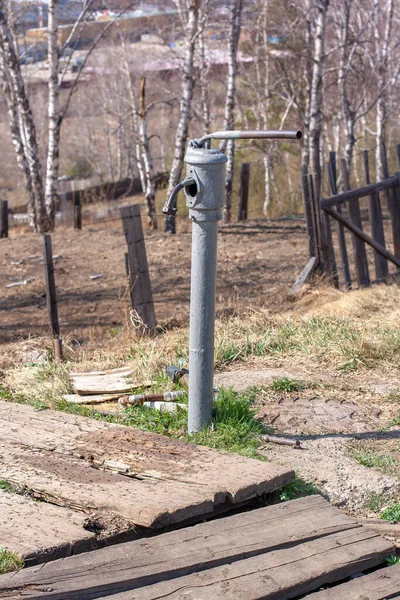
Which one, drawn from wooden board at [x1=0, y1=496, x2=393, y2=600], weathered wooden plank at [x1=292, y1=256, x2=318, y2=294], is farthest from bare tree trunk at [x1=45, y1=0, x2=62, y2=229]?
wooden board at [x1=0, y1=496, x2=393, y2=600]

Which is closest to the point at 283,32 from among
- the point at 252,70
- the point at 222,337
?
the point at 252,70

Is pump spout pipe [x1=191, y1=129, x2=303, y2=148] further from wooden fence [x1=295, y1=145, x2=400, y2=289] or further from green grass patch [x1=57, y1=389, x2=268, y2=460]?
wooden fence [x1=295, y1=145, x2=400, y2=289]

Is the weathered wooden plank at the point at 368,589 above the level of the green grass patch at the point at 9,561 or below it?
below

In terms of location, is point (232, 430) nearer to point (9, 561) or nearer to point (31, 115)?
point (9, 561)

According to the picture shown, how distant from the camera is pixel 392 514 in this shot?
327 cm

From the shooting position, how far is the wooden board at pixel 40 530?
2.57 meters

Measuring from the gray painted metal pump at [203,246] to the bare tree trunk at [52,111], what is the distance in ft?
41.1

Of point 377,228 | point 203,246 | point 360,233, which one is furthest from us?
point 377,228

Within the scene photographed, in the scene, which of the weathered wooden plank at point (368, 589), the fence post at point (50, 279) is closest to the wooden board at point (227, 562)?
the weathered wooden plank at point (368, 589)

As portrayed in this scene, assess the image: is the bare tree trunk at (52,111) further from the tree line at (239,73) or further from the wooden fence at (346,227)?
the wooden fence at (346,227)

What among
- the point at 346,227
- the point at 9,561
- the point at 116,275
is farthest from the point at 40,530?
the point at 116,275

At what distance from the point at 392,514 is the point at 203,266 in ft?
4.50

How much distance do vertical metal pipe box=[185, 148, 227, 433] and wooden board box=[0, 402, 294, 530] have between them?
0.89ft

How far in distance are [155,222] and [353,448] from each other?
43.4 ft
